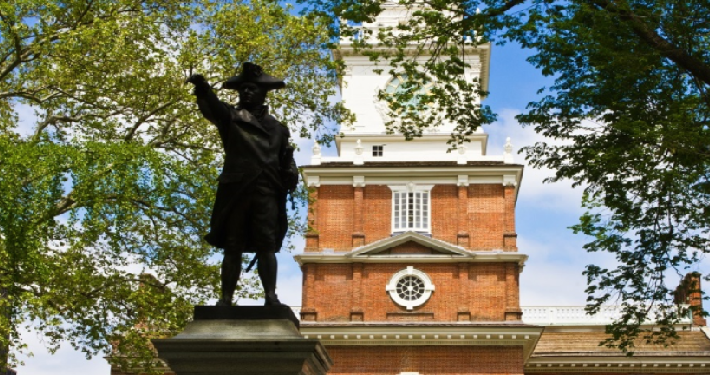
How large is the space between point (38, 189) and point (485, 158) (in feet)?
71.3

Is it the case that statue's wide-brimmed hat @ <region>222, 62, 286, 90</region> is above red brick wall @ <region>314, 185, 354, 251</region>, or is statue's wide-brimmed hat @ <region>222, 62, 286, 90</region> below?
below

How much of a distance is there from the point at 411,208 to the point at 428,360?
5774 millimetres

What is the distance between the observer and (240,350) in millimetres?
8461

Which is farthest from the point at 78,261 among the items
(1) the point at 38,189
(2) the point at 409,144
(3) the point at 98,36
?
(2) the point at 409,144

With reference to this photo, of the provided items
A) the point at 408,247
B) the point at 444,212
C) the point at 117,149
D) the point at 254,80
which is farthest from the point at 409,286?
the point at 254,80

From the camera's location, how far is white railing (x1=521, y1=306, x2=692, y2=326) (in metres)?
41.3

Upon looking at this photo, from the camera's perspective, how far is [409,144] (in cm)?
3888

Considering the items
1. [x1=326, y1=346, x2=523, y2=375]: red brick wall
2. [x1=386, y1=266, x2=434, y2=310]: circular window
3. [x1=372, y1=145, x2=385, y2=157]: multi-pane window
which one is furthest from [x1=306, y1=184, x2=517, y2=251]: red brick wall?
[x1=326, y1=346, x2=523, y2=375]: red brick wall

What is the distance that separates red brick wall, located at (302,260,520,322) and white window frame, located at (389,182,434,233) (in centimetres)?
153

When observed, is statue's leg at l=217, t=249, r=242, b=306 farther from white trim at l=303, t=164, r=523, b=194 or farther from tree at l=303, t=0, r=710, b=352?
white trim at l=303, t=164, r=523, b=194

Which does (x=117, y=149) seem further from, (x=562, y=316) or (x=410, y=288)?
(x=562, y=316)

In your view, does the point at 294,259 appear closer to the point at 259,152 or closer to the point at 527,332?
the point at 527,332

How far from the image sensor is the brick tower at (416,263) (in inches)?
1385

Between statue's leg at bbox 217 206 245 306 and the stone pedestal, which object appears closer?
the stone pedestal
